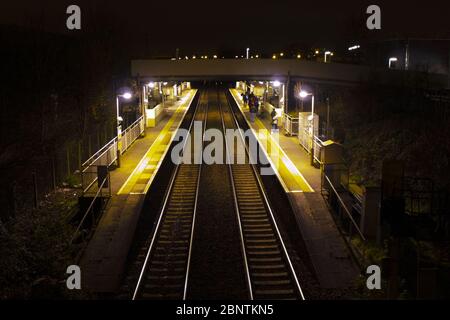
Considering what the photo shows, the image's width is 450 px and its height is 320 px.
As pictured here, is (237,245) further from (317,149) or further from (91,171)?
(317,149)

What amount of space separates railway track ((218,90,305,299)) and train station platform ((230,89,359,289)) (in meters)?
0.60

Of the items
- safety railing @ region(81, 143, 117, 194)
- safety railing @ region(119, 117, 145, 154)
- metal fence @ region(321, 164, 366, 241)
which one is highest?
safety railing @ region(119, 117, 145, 154)

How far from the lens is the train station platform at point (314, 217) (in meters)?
10.0

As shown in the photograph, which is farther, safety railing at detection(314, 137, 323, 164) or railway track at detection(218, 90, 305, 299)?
safety railing at detection(314, 137, 323, 164)

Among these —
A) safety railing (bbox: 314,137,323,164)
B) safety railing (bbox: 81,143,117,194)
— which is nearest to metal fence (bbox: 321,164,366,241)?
safety railing (bbox: 314,137,323,164)

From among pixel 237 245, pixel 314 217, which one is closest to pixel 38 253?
pixel 237 245

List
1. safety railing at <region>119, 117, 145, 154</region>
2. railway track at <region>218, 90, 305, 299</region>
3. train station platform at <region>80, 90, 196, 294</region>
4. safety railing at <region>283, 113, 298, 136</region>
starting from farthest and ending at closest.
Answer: safety railing at <region>283, 113, 298, 136</region> → safety railing at <region>119, 117, 145, 154</region> → train station platform at <region>80, 90, 196, 294</region> → railway track at <region>218, 90, 305, 299</region>

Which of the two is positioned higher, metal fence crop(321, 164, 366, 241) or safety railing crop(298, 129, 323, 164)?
safety railing crop(298, 129, 323, 164)

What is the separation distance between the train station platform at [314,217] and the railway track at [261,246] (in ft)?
1.98

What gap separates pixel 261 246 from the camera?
38.2 feet

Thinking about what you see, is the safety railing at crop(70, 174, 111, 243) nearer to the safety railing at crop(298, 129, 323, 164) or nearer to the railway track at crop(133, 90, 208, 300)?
the railway track at crop(133, 90, 208, 300)

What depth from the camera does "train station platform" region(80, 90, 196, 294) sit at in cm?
990

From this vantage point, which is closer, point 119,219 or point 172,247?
point 172,247

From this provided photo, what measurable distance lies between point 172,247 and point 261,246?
6.36ft
